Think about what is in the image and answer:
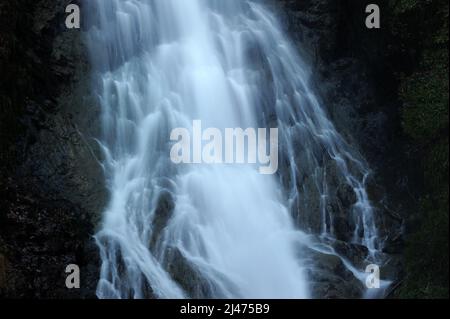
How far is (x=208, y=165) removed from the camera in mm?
12969

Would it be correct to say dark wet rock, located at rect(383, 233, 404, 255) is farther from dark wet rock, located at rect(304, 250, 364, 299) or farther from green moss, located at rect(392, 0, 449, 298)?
dark wet rock, located at rect(304, 250, 364, 299)

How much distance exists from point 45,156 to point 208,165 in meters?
3.25

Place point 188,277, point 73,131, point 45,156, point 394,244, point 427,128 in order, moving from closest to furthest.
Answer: point 188,277, point 45,156, point 394,244, point 73,131, point 427,128

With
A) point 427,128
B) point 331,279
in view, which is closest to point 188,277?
Result: point 331,279

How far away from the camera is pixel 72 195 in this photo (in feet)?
39.4

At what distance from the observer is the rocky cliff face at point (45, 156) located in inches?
431

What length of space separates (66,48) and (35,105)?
5.21 feet

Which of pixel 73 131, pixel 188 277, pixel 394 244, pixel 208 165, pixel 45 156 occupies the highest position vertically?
pixel 73 131

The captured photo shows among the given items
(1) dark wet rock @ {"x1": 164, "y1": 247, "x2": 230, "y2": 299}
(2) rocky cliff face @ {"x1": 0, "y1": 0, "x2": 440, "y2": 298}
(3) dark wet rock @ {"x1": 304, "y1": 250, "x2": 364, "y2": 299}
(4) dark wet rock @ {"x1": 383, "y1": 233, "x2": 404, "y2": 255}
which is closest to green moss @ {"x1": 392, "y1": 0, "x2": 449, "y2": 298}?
(4) dark wet rock @ {"x1": 383, "y1": 233, "x2": 404, "y2": 255}

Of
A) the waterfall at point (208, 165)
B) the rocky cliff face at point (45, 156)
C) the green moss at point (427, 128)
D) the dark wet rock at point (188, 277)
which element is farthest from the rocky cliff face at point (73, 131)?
the dark wet rock at point (188, 277)

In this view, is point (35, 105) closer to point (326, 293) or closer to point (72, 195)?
point (72, 195)

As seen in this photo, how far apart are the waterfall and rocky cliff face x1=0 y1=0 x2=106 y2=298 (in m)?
0.34

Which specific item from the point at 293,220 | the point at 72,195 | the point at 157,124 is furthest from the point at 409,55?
the point at 72,195

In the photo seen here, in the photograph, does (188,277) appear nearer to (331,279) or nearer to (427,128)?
(331,279)
